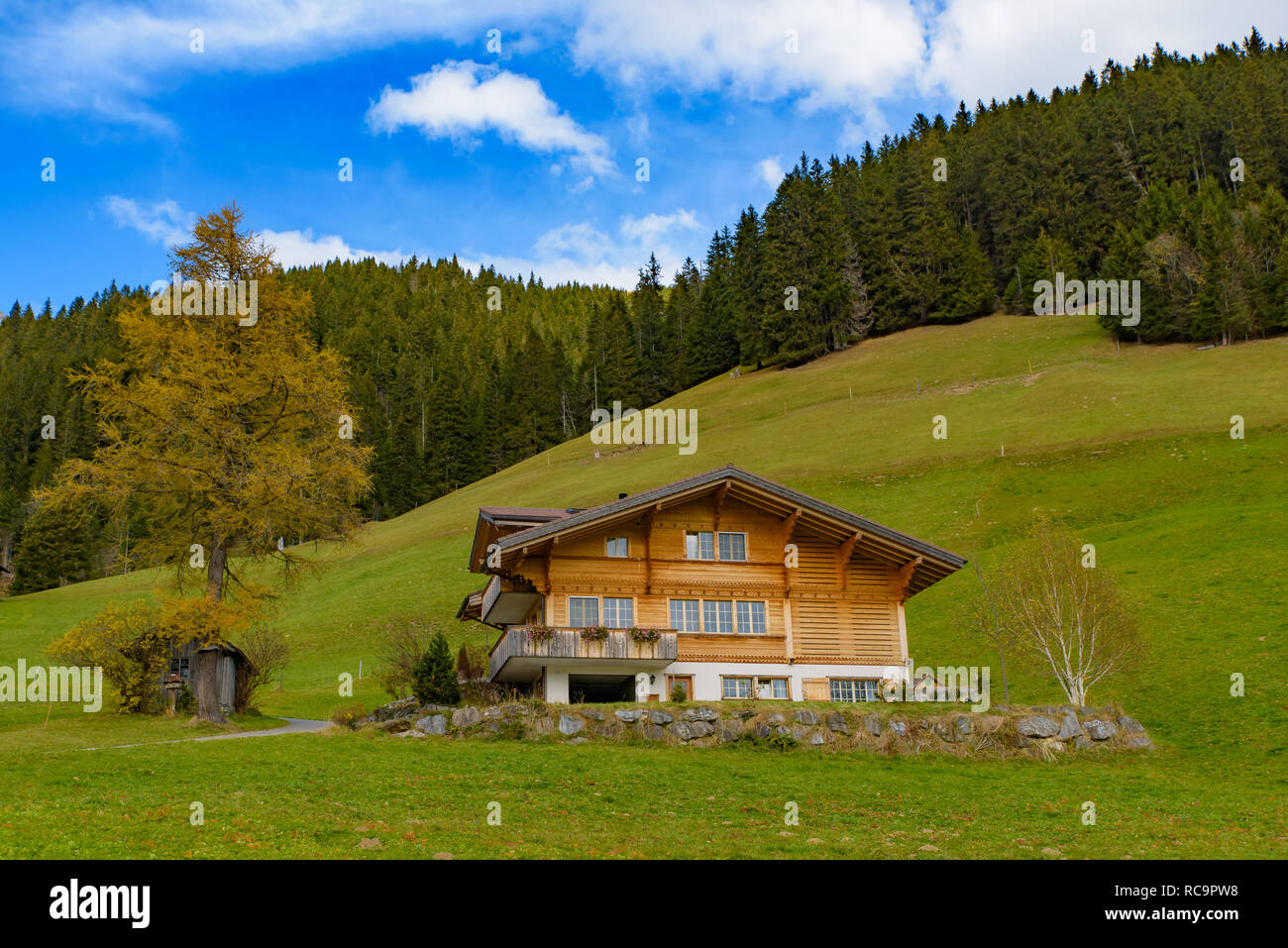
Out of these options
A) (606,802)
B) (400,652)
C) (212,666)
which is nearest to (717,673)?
(606,802)

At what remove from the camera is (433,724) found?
28.3 meters

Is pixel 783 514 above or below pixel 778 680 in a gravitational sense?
above

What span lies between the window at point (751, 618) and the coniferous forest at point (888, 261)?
235 ft

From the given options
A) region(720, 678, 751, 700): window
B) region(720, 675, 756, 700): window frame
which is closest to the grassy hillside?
region(720, 675, 756, 700): window frame

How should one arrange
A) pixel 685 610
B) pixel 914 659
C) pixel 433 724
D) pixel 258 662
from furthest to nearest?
pixel 258 662
pixel 914 659
pixel 685 610
pixel 433 724

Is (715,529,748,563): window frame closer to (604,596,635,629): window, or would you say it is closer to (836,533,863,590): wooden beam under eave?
(836,533,863,590): wooden beam under eave

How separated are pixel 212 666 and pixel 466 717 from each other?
33.0ft

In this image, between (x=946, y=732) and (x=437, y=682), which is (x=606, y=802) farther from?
(x=437, y=682)

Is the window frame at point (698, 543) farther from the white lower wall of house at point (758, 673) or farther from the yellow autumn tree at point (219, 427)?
the yellow autumn tree at point (219, 427)

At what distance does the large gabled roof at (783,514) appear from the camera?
109ft

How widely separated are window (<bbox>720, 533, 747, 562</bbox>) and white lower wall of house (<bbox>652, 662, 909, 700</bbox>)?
3.82 m

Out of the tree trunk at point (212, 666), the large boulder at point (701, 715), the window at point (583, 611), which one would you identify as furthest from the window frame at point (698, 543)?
the tree trunk at point (212, 666)
